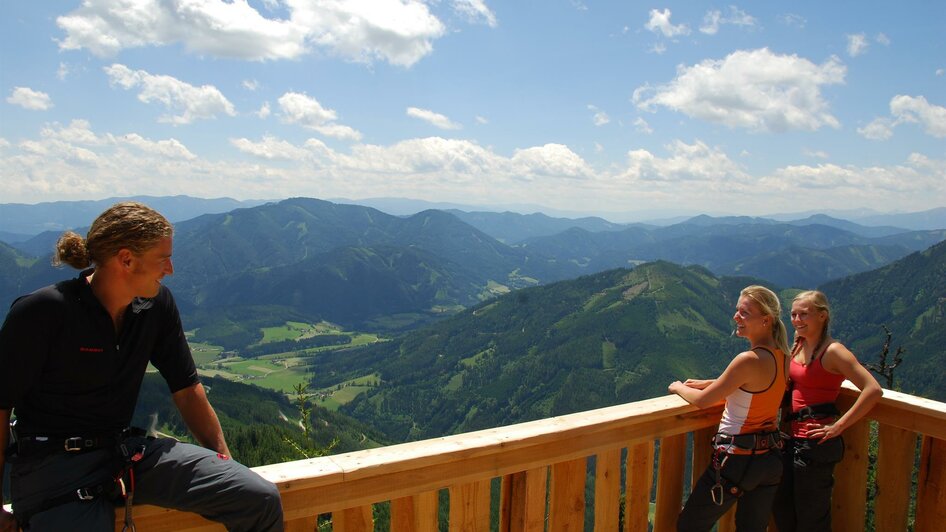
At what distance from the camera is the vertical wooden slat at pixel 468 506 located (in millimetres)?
2975

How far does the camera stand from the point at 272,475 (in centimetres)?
254

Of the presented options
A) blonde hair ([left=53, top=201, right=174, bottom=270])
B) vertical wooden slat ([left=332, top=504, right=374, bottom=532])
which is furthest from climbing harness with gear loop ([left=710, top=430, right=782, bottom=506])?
blonde hair ([left=53, top=201, right=174, bottom=270])

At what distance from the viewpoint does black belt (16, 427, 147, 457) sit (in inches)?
87.7

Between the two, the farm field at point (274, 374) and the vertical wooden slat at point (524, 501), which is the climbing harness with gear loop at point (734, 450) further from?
the farm field at point (274, 374)

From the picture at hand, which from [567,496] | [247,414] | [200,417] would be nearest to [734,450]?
[567,496]

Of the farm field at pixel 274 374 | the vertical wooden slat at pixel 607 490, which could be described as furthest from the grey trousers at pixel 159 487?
the farm field at pixel 274 374

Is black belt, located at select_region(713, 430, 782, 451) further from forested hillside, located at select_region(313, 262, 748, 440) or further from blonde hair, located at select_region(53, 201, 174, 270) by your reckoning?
forested hillside, located at select_region(313, 262, 748, 440)

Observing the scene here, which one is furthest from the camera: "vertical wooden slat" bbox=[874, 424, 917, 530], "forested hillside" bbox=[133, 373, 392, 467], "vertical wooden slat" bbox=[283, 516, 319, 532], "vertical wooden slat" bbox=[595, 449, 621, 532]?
"forested hillside" bbox=[133, 373, 392, 467]

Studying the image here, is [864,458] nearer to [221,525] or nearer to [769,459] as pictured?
[769,459]

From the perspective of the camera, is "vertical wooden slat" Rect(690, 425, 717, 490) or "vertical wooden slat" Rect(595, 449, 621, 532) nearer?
"vertical wooden slat" Rect(595, 449, 621, 532)

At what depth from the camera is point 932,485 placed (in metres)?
4.16

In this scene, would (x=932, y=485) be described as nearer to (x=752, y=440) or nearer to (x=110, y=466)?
(x=752, y=440)

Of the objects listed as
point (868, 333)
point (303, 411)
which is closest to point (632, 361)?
A: point (868, 333)

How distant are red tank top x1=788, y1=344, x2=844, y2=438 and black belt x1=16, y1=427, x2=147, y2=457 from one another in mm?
4427
